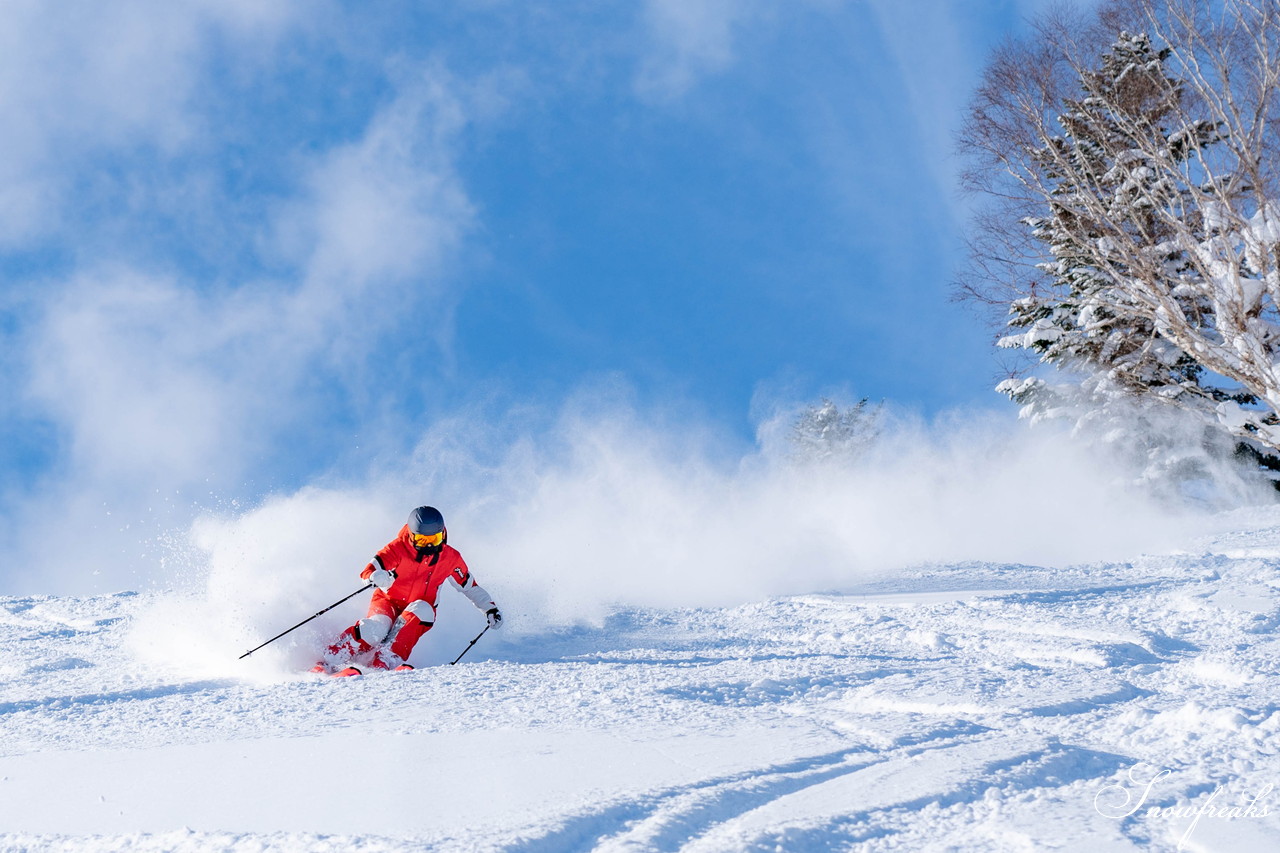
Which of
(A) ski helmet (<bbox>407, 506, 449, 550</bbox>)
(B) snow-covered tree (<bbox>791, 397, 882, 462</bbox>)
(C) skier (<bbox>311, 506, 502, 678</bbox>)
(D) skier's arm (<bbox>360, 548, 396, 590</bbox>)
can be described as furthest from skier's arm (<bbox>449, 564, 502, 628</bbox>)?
(B) snow-covered tree (<bbox>791, 397, 882, 462</bbox>)

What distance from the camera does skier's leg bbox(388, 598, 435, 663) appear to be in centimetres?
655

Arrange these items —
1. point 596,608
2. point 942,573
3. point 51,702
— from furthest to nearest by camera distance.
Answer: point 942,573, point 596,608, point 51,702

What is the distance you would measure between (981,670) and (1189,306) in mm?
13382

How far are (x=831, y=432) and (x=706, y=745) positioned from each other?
38.0m

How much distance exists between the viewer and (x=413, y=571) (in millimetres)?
7039

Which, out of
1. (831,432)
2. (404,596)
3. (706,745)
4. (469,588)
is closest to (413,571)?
(404,596)

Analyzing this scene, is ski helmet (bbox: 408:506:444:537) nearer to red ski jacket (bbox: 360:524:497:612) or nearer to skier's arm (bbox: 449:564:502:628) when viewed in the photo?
red ski jacket (bbox: 360:524:497:612)

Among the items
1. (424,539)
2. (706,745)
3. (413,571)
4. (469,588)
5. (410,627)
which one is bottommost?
(706,745)

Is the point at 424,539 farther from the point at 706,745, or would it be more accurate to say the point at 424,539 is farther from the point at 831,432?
the point at 831,432

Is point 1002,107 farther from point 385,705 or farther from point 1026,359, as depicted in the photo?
point 385,705

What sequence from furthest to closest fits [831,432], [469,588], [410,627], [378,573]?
1. [831,432]
2. [469,588]
3. [378,573]
4. [410,627]

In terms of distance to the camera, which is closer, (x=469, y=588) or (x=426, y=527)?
(x=426, y=527)

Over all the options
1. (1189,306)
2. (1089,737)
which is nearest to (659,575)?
(1089,737)

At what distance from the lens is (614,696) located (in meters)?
4.14
